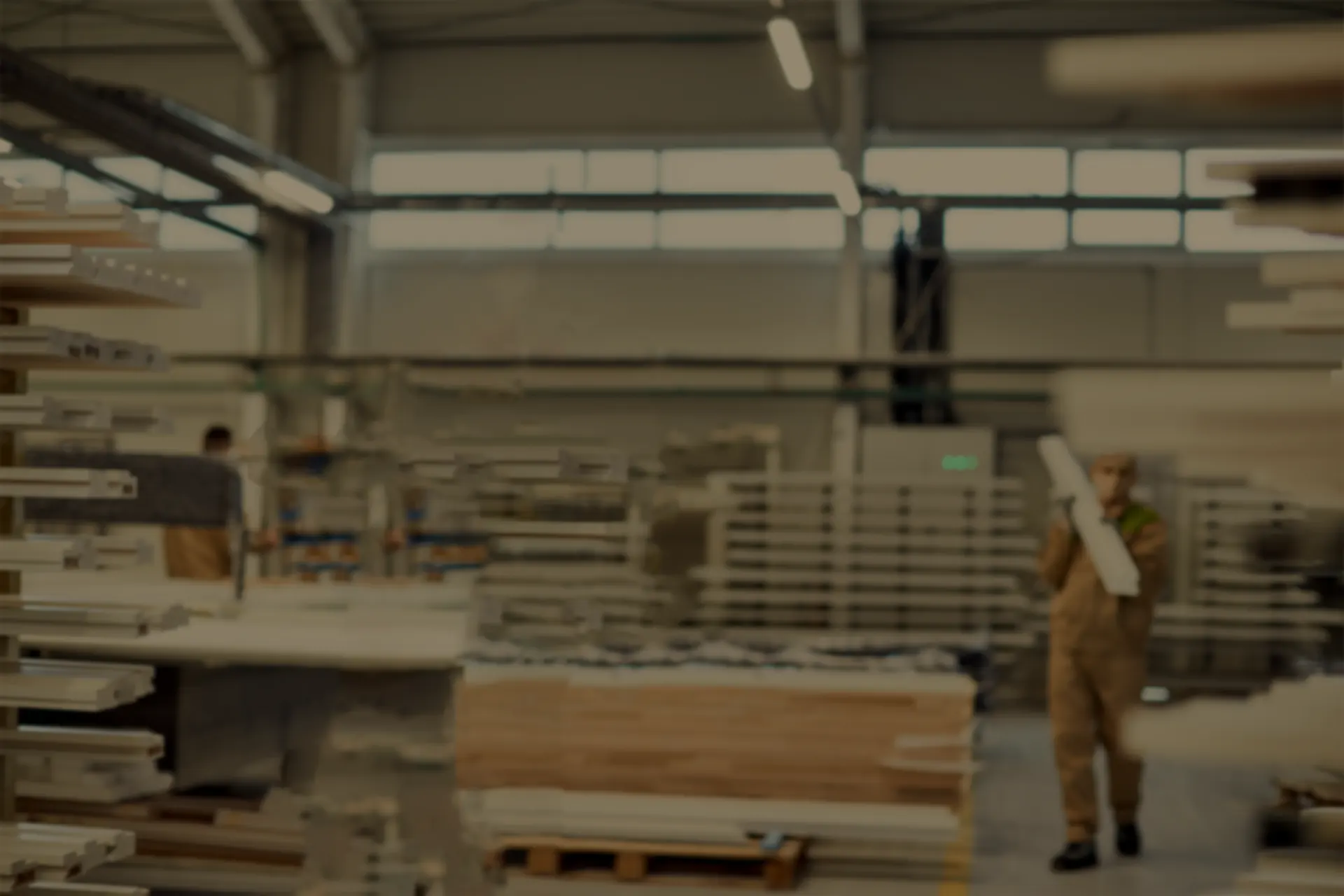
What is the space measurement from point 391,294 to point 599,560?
4830 millimetres

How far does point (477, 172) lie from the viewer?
53.2ft

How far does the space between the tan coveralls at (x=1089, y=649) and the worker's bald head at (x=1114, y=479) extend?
8cm

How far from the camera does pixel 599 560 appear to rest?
41.5 feet

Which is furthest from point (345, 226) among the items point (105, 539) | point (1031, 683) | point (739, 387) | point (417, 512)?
point (105, 539)

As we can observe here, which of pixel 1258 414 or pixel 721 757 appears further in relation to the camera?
pixel 721 757

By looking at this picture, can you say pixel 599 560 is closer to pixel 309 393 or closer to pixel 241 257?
pixel 309 393

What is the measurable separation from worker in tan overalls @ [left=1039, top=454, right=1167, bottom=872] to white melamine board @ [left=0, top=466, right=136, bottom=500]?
4490 millimetres

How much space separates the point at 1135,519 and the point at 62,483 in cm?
494

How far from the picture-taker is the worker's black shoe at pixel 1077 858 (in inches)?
289

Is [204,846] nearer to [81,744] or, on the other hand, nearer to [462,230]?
[81,744]

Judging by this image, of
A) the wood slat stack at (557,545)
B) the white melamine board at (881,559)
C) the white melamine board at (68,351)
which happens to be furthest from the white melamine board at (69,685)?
the white melamine board at (881,559)

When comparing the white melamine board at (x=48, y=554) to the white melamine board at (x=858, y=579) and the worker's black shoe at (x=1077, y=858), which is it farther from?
the white melamine board at (x=858, y=579)

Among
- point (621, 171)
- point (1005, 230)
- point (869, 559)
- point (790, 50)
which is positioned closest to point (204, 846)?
point (790, 50)

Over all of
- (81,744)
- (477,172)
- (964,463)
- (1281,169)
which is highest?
(477,172)
